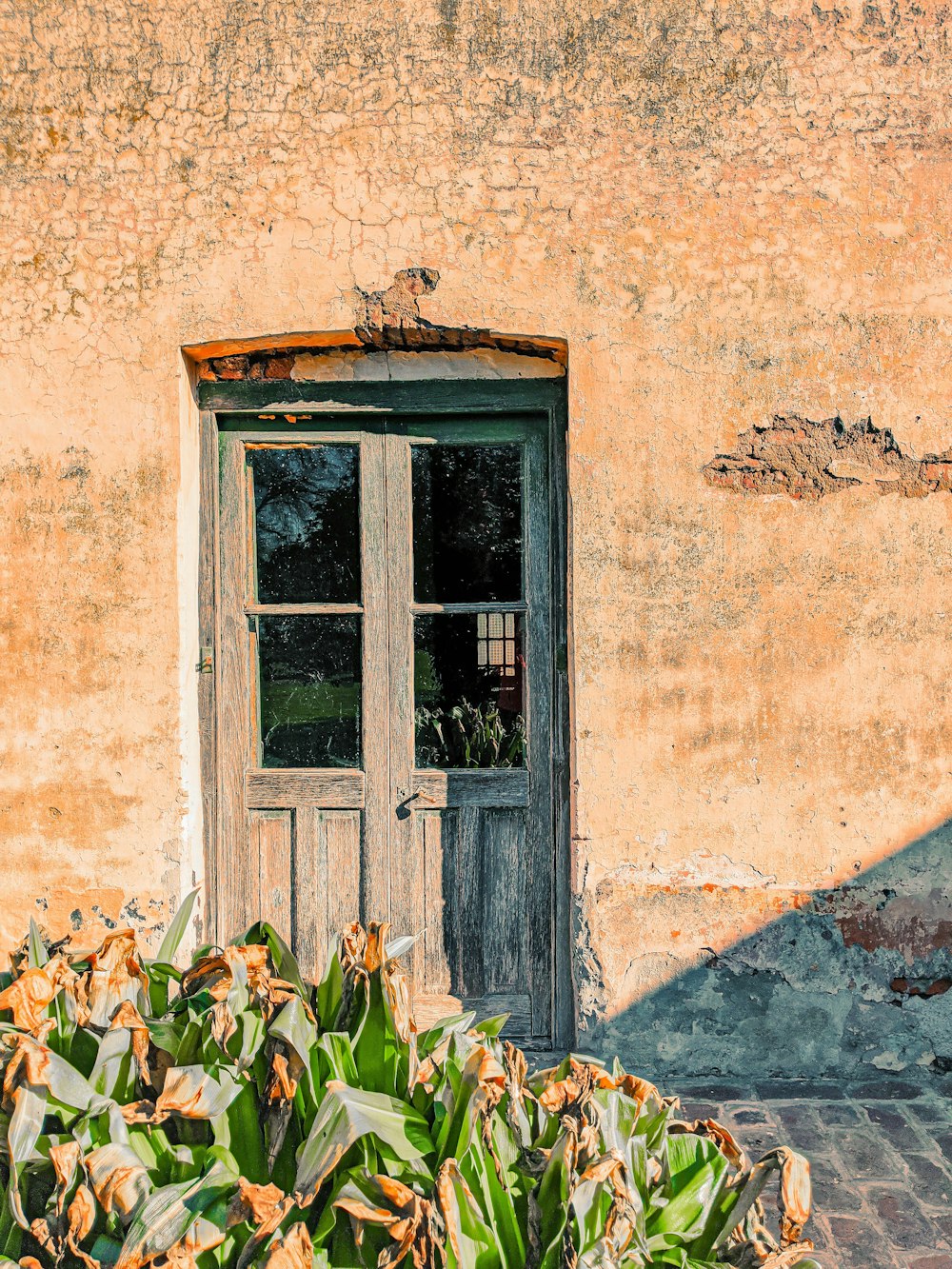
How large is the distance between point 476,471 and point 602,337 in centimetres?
65

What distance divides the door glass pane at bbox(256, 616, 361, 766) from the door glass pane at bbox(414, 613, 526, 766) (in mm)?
270

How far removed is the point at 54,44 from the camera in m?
3.37

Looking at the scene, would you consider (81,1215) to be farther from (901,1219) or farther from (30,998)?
(901,1219)

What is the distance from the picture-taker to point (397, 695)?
3.56 metres

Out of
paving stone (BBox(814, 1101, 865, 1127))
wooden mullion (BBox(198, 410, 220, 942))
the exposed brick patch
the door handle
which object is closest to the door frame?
wooden mullion (BBox(198, 410, 220, 942))

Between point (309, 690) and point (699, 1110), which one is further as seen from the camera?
point (309, 690)

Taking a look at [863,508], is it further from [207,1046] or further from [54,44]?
[54,44]

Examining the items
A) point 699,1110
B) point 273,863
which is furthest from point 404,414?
point 699,1110

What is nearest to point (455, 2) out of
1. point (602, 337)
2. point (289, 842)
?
point (602, 337)

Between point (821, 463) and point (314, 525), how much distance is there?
179 centimetres

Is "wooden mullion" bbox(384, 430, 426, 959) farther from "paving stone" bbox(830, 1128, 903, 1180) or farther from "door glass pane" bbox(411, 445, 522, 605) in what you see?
"paving stone" bbox(830, 1128, 903, 1180)

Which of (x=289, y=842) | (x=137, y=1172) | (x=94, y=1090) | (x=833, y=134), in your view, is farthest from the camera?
(x=289, y=842)

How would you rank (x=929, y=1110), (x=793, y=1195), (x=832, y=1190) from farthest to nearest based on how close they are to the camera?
(x=929, y=1110), (x=832, y=1190), (x=793, y=1195)

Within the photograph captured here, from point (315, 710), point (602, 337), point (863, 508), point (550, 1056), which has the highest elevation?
point (602, 337)
